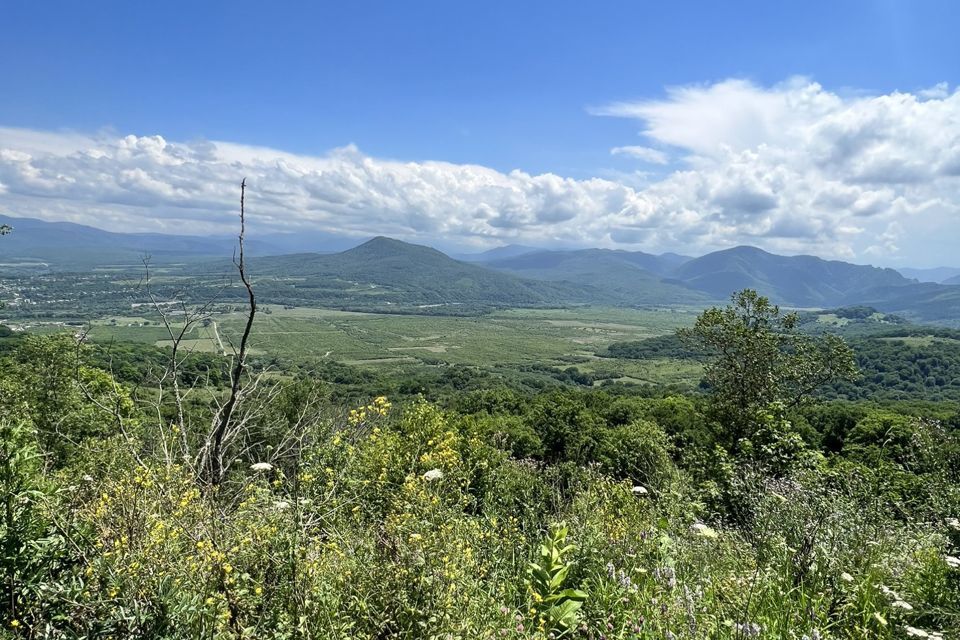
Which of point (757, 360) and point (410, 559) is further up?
point (410, 559)

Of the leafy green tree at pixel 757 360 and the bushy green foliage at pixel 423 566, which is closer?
the bushy green foliage at pixel 423 566

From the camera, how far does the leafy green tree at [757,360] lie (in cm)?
1496

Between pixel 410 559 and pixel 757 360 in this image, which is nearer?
pixel 410 559

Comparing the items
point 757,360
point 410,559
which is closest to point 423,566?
point 410,559

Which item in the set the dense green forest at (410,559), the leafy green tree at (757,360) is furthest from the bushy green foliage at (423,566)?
the leafy green tree at (757,360)

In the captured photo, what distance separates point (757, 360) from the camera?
14953 millimetres

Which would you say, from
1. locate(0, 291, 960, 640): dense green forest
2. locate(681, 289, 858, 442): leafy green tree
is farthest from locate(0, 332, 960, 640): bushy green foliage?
locate(681, 289, 858, 442): leafy green tree

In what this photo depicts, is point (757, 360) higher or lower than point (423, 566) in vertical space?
lower

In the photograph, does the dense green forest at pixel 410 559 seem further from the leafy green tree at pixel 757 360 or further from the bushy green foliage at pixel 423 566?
the leafy green tree at pixel 757 360

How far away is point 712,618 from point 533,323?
576ft

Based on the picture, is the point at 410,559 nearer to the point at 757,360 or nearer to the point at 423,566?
the point at 423,566

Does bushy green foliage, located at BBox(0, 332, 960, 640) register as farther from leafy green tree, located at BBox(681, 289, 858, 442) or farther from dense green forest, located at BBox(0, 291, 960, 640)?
leafy green tree, located at BBox(681, 289, 858, 442)

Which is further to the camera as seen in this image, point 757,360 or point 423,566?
point 757,360

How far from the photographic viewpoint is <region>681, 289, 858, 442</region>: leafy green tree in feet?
49.1
